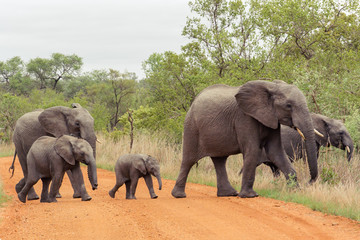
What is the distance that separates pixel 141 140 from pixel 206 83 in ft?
10.7

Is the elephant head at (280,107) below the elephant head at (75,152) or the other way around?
the other way around

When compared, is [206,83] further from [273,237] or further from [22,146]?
[273,237]

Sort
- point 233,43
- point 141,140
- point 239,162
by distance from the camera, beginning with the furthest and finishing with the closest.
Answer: point 233,43
point 141,140
point 239,162

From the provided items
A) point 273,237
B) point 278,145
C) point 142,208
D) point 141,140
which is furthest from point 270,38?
point 273,237

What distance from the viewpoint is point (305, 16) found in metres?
21.8

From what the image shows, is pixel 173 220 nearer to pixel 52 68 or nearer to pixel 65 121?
pixel 65 121

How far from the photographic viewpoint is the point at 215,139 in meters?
10.7

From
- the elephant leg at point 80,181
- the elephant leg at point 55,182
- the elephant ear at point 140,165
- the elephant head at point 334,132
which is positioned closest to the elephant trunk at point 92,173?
the elephant leg at point 80,181

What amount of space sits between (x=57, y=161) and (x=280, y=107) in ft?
14.4

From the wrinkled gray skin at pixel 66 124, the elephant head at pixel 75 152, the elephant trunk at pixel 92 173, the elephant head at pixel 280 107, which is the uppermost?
the elephant head at pixel 280 107

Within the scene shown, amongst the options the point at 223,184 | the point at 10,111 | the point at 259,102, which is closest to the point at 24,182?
the point at 223,184

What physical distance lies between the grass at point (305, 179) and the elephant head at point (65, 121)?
3640 mm

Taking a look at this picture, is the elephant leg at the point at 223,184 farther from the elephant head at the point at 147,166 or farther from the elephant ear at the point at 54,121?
the elephant ear at the point at 54,121

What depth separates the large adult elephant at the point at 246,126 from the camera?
10.0 metres
